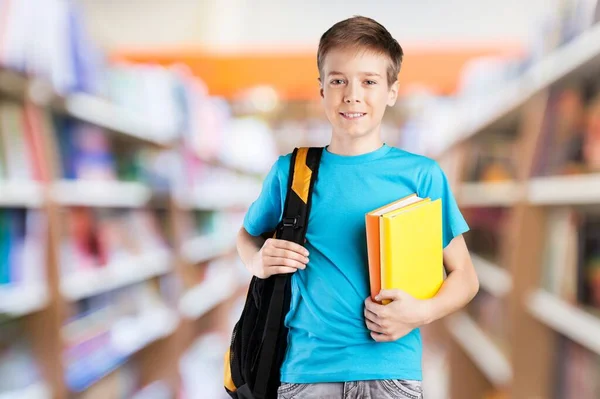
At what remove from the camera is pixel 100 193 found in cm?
299

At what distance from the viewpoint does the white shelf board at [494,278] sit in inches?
112

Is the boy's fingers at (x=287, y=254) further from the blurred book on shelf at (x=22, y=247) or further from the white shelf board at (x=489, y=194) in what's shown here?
the white shelf board at (x=489, y=194)

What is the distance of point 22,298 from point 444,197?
5.56 feet

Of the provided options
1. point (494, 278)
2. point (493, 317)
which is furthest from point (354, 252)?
point (493, 317)

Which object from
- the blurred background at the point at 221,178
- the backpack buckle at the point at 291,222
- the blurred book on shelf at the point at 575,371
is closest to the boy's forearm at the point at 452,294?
the backpack buckle at the point at 291,222

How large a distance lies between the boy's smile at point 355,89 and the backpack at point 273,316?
0.08m

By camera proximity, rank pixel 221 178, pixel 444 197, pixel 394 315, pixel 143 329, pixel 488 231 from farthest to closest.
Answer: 1. pixel 221 178
2. pixel 488 231
3. pixel 143 329
4. pixel 444 197
5. pixel 394 315

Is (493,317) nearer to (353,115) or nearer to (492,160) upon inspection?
(492,160)

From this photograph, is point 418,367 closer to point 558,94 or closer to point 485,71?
point 558,94

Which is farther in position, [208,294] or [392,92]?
[208,294]

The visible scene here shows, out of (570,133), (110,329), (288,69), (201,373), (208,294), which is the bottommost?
(201,373)

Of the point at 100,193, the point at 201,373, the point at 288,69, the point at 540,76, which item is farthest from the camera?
the point at 288,69

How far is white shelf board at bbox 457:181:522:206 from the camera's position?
2.77 metres

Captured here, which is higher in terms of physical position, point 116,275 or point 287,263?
point 287,263
